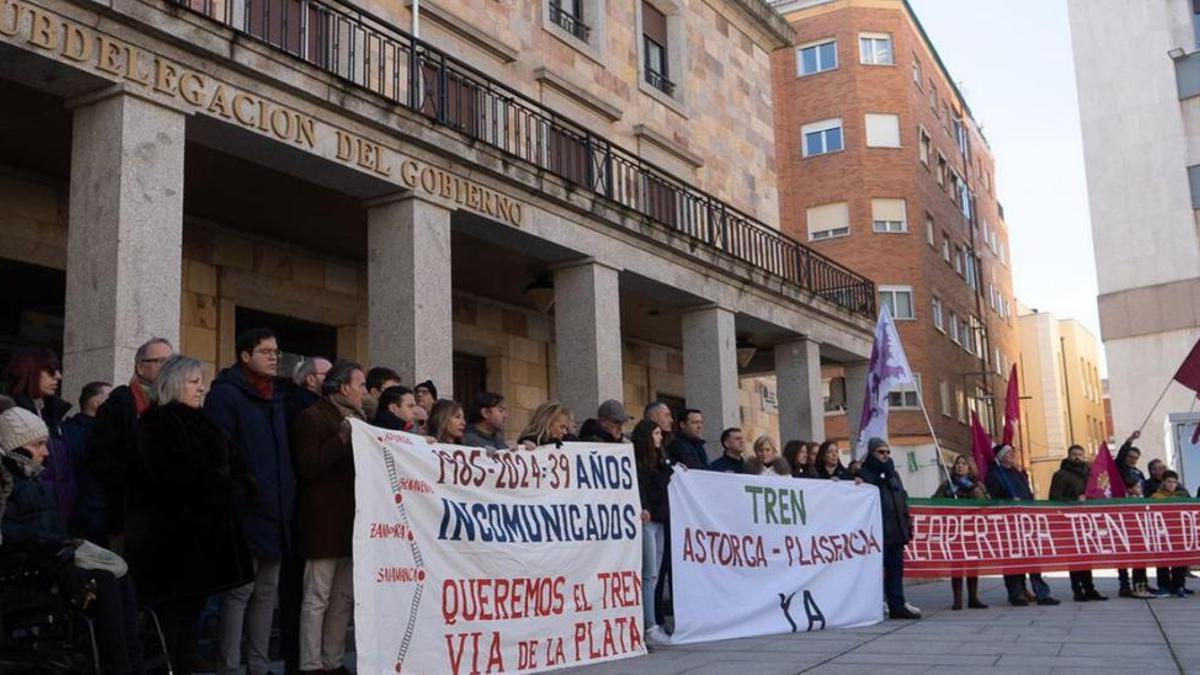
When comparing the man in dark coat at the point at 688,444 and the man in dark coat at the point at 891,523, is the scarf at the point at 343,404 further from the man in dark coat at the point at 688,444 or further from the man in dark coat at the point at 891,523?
the man in dark coat at the point at 891,523

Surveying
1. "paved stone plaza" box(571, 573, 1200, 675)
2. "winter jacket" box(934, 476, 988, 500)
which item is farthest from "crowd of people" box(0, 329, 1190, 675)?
"winter jacket" box(934, 476, 988, 500)

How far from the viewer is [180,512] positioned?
6188mm

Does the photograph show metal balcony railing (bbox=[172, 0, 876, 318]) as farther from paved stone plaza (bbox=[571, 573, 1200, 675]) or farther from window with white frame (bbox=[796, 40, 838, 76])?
window with white frame (bbox=[796, 40, 838, 76])

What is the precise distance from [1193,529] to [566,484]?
9.70m

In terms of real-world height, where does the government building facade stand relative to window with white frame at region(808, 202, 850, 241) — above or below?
below

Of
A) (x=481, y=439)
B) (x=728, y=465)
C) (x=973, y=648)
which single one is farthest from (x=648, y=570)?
(x=973, y=648)

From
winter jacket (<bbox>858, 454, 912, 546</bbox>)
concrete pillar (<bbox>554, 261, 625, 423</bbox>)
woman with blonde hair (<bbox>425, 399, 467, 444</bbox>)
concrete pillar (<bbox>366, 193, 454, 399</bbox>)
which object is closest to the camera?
woman with blonde hair (<bbox>425, 399, 467, 444</bbox>)

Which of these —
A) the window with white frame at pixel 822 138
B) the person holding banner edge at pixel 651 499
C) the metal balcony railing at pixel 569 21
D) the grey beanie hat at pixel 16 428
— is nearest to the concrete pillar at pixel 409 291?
the person holding banner edge at pixel 651 499

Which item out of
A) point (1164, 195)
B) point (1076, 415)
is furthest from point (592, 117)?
point (1076, 415)

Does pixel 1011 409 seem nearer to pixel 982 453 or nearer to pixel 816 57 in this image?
pixel 982 453

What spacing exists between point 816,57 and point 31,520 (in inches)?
1581

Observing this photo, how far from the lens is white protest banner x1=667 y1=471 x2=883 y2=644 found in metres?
9.56

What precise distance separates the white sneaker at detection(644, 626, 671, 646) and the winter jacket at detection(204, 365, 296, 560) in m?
3.50

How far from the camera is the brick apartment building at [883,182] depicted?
40219 millimetres
